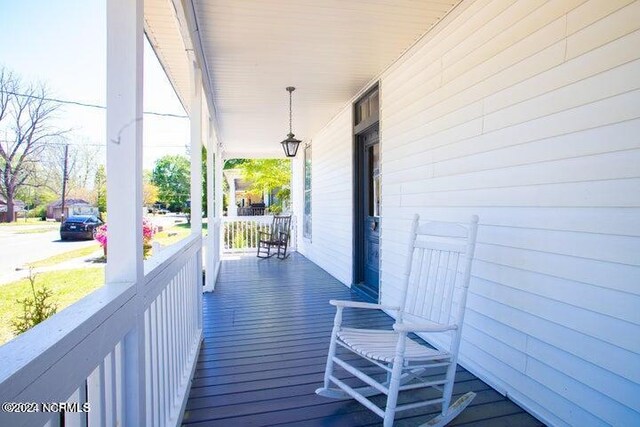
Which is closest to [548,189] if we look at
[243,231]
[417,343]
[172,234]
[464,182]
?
[464,182]

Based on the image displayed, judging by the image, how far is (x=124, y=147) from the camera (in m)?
1.10

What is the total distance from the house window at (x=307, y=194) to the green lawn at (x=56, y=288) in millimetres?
7058

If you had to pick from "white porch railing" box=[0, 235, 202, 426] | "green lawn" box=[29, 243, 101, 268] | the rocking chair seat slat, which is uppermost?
"green lawn" box=[29, 243, 101, 268]

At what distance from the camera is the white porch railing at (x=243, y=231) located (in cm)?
902

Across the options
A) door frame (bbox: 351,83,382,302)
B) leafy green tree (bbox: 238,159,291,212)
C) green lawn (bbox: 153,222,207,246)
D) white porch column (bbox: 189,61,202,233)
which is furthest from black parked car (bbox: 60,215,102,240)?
leafy green tree (bbox: 238,159,291,212)

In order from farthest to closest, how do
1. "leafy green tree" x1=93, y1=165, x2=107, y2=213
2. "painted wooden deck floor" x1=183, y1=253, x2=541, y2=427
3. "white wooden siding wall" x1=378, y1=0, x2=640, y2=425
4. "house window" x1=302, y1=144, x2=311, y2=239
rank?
"house window" x1=302, y1=144, x2=311, y2=239, "painted wooden deck floor" x1=183, y1=253, x2=541, y2=427, "white wooden siding wall" x1=378, y1=0, x2=640, y2=425, "leafy green tree" x1=93, y1=165, x2=107, y2=213

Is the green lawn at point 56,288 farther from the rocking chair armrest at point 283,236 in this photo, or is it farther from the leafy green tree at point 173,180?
the rocking chair armrest at point 283,236

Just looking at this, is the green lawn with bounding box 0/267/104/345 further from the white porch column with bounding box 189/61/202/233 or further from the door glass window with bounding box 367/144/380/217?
the door glass window with bounding box 367/144/380/217

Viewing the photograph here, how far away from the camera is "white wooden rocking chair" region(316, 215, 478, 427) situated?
185 centimetres

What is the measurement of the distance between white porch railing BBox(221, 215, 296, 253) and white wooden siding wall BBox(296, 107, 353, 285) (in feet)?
5.81

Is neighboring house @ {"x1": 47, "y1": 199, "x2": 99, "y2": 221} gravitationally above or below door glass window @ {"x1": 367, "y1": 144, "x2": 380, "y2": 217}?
below

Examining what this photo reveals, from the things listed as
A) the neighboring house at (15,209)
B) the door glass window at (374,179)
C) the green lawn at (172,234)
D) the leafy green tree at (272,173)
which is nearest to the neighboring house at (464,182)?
the green lawn at (172,234)

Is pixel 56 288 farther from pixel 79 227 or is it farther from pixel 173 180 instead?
pixel 173 180

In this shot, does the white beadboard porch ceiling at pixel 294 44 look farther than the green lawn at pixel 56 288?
Yes
